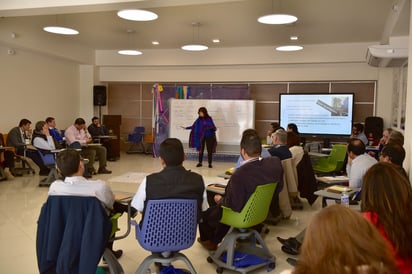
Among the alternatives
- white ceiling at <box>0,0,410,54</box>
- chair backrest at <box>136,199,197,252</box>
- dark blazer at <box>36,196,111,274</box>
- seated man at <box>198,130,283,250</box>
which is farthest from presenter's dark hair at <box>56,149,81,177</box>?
white ceiling at <box>0,0,410,54</box>

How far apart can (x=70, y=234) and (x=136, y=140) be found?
947cm

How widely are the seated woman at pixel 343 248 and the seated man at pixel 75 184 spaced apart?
76.9 inches

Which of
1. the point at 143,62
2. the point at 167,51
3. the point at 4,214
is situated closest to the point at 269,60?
the point at 167,51

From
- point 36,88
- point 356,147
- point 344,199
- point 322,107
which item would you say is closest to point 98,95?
point 36,88

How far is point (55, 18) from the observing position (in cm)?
768

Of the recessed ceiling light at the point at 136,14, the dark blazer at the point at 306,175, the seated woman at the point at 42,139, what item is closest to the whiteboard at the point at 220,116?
the seated woman at the point at 42,139

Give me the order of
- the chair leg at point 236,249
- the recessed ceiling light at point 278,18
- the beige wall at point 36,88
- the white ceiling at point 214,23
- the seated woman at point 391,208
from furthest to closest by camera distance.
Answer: the beige wall at point 36,88, the white ceiling at point 214,23, the recessed ceiling light at point 278,18, the chair leg at point 236,249, the seated woman at point 391,208

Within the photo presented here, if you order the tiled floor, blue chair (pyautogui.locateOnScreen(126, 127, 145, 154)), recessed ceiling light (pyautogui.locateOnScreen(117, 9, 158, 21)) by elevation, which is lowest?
the tiled floor

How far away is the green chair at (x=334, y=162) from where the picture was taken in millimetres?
7014

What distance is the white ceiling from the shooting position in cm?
562

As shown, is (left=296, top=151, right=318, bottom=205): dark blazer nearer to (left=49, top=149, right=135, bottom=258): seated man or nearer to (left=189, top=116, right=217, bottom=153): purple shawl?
(left=49, top=149, right=135, bottom=258): seated man

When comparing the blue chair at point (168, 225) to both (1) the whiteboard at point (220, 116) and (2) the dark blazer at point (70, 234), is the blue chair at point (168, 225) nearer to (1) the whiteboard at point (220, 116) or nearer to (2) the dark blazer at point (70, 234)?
(2) the dark blazer at point (70, 234)

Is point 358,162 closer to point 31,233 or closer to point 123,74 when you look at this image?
point 31,233

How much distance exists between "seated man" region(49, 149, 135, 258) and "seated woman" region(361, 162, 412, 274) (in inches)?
72.4
